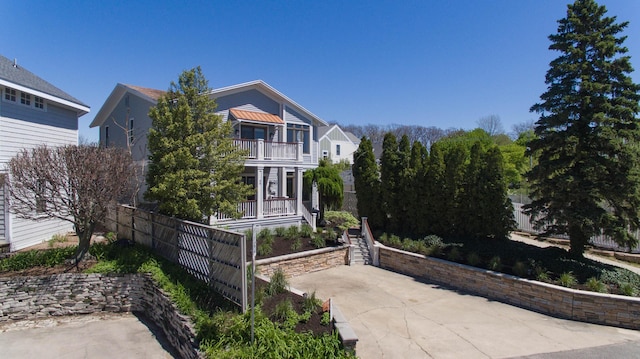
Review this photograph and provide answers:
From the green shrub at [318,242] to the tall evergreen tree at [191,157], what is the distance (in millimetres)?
3489

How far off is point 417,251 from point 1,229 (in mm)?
13930

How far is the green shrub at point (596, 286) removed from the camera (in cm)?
851

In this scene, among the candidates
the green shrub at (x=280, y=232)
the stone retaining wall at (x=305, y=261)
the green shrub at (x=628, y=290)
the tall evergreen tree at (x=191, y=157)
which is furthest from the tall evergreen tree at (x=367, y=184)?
the green shrub at (x=628, y=290)

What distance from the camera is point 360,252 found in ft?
46.2

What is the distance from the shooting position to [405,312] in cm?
877

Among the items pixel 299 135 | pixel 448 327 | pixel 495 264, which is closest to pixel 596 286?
pixel 495 264

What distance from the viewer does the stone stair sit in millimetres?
13790

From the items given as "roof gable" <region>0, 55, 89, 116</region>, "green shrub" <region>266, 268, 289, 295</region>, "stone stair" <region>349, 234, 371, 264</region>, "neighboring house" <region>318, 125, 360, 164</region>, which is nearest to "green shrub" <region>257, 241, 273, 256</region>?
"stone stair" <region>349, 234, 371, 264</region>

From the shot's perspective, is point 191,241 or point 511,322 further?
point 191,241

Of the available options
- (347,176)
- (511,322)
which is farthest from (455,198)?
(347,176)

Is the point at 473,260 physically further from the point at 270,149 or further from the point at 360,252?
the point at 270,149

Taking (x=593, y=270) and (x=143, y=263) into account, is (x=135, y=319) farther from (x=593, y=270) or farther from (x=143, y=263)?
(x=593, y=270)

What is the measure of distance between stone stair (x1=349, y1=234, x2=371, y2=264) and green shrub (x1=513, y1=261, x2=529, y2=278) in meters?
5.22

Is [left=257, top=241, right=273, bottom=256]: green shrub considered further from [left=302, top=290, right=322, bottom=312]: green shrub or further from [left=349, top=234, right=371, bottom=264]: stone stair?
[left=302, top=290, right=322, bottom=312]: green shrub
